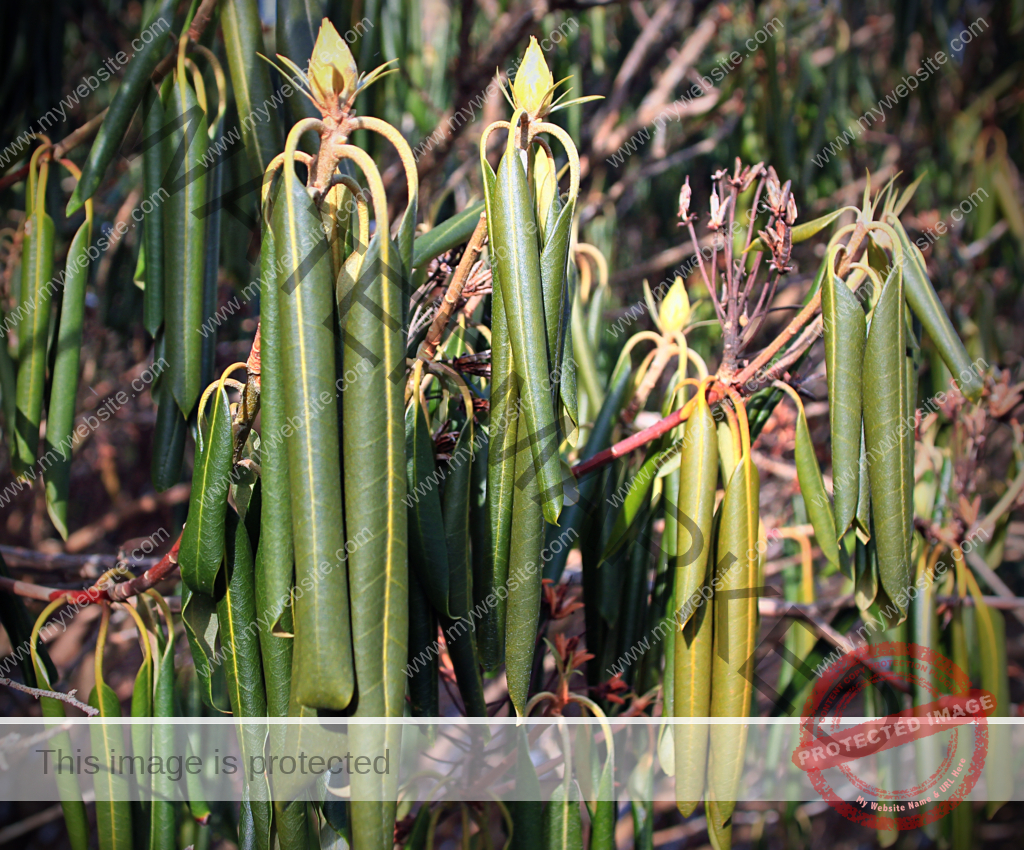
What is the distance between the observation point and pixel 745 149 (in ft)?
6.86

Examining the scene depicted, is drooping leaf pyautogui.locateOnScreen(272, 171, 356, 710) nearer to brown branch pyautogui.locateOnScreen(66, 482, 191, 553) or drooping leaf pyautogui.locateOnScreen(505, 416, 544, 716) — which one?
drooping leaf pyautogui.locateOnScreen(505, 416, 544, 716)

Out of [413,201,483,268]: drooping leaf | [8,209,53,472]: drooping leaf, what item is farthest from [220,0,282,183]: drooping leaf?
[8,209,53,472]: drooping leaf

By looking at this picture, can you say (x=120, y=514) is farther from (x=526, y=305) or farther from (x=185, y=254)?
(x=526, y=305)

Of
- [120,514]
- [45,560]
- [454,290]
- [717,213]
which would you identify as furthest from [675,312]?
[120,514]

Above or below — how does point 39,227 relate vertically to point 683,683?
above

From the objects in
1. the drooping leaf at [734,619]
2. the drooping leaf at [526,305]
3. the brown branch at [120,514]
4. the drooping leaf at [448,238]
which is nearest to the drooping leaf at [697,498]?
the drooping leaf at [734,619]

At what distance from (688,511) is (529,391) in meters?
0.30

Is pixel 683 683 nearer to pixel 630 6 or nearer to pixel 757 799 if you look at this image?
pixel 757 799

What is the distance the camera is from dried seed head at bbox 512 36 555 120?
0.64 m

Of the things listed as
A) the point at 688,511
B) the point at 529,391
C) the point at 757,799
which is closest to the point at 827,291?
the point at 688,511

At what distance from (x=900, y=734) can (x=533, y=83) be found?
1.32 meters

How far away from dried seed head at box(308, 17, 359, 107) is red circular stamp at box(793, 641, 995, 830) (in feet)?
4.08

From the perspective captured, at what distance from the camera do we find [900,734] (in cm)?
130

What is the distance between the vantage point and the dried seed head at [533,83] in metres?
0.64
